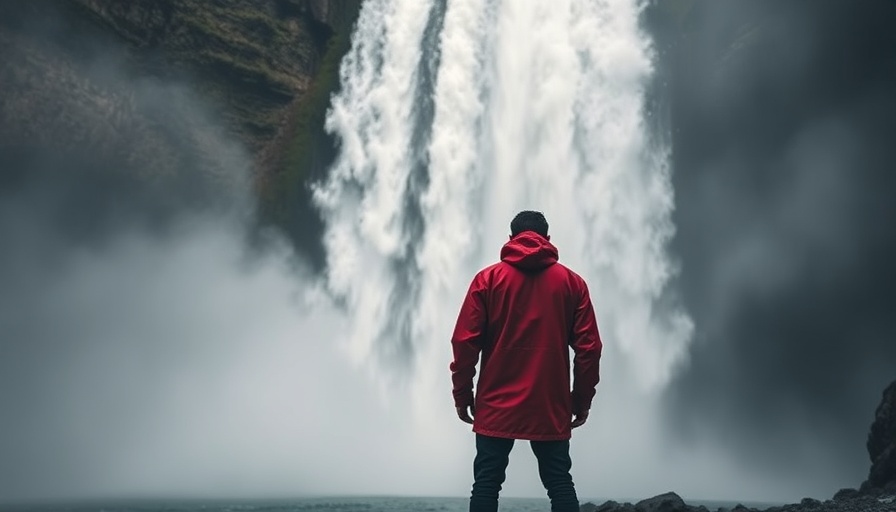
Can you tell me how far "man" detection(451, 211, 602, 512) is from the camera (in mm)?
3830

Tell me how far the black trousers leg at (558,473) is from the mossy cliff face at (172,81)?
74.7 ft

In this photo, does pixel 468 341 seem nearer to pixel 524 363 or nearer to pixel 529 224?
pixel 524 363

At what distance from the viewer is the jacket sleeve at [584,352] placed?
12.8 ft

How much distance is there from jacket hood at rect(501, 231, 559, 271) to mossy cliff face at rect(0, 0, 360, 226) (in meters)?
22.4

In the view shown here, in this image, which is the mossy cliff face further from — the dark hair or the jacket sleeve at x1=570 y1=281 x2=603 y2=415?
the jacket sleeve at x1=570 y1=281 x2=603 y2=415

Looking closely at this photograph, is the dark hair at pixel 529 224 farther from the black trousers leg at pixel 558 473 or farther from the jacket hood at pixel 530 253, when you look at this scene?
the black trousers leg at pixel 558 473

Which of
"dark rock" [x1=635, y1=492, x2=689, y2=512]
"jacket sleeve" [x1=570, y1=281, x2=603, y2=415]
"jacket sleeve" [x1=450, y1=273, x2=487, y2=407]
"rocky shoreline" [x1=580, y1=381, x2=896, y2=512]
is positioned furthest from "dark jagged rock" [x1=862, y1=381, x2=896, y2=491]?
"jacket sleeve" [x1=450, y1=273, x2=487, y2=407]

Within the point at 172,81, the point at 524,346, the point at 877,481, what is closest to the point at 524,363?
the point at 524,346

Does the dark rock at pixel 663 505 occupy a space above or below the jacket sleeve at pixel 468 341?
below

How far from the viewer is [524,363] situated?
3.88m

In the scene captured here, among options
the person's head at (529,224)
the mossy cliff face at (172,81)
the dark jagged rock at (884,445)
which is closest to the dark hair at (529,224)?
the person's head at (529,224)

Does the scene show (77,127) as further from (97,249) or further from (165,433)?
(165,433)

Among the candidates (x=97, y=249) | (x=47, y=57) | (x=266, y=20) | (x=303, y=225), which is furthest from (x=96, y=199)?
(x=266, y=20)

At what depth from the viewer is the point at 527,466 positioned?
25594mm
